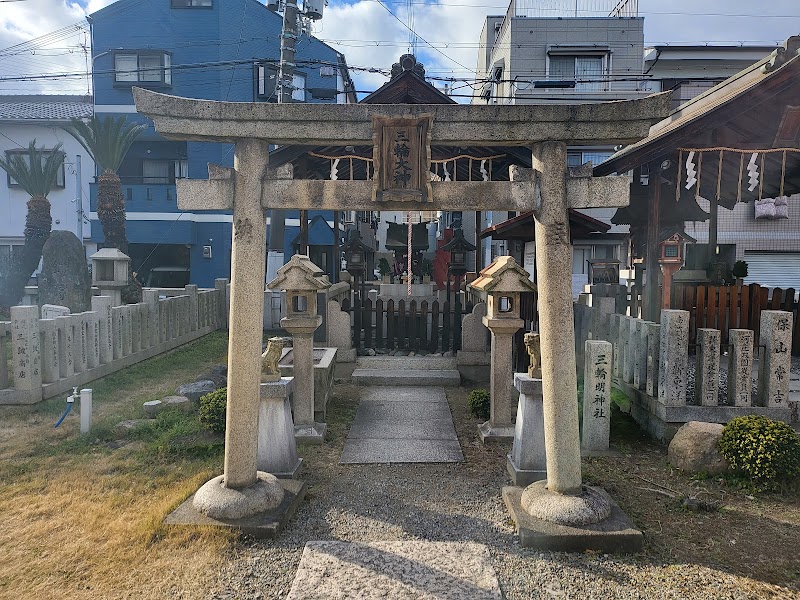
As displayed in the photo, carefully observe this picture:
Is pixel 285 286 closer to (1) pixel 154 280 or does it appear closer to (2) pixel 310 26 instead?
(2) pixel 310 26

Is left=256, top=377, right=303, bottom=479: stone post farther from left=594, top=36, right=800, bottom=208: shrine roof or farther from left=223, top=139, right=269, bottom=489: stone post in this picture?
left=594, top=36, right=800, bottom=208: shrine roof

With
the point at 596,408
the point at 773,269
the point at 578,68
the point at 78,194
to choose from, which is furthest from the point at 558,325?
the point at 78,194

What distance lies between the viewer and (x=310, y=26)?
19.5m

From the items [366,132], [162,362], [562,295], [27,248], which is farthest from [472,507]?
[27,248]

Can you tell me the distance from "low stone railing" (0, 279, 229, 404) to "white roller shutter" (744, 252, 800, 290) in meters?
22.0

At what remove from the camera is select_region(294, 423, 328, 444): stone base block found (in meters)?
7.32

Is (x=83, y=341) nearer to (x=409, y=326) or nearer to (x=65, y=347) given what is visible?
(x=65, y=347)

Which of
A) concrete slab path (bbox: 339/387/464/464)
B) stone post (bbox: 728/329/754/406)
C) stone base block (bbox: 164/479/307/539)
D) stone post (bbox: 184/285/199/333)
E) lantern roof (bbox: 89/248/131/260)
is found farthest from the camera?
stone post (bbox: 184/285/199/333)

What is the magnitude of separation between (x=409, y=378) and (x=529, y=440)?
5068 millimetres

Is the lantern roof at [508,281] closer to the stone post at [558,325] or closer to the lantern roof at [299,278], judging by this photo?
the lantern roof at [299,278]

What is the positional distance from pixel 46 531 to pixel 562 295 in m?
5.00

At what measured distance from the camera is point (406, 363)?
38.0 feet

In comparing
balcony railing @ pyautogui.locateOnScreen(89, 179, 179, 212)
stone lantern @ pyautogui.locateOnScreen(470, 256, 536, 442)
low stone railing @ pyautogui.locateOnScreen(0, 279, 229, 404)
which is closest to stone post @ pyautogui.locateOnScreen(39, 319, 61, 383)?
low stone railing @ pyautogui.locateOnScreen(0, 279, 229, 404)

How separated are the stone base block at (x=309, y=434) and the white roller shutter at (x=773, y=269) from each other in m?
21.6
